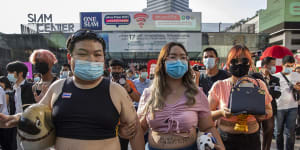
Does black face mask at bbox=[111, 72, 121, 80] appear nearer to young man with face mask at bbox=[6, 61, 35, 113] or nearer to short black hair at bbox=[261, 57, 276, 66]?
young man with face mask at bbox=[6, 61, 35, 113]

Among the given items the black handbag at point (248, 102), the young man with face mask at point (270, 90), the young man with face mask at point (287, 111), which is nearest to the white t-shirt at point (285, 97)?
the young man with face mask at point (287, 111)

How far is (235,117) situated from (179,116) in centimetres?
83

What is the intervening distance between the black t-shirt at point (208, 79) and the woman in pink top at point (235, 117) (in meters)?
0.92

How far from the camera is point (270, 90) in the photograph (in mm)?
3580

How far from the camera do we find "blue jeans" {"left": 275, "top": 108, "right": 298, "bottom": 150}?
3.52 meters

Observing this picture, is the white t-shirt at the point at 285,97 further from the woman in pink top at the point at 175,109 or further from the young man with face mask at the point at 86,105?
the young man with face mask at the point at 86,105

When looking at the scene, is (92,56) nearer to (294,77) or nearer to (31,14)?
(294,77)

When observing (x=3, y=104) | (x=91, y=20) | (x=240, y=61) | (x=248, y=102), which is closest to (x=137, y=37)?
(x=91, y=20)

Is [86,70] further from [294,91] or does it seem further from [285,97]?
[294,91]

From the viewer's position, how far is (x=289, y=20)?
91.7 feet

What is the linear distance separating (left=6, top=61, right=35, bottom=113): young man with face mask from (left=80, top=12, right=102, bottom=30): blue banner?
74.6 feet

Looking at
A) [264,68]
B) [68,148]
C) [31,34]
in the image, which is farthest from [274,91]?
[31,34]

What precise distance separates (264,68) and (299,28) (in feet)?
106

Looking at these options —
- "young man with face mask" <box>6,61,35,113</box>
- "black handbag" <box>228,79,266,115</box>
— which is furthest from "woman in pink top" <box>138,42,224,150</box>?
"young man with face mask" <box>6,61,35,113</box>
